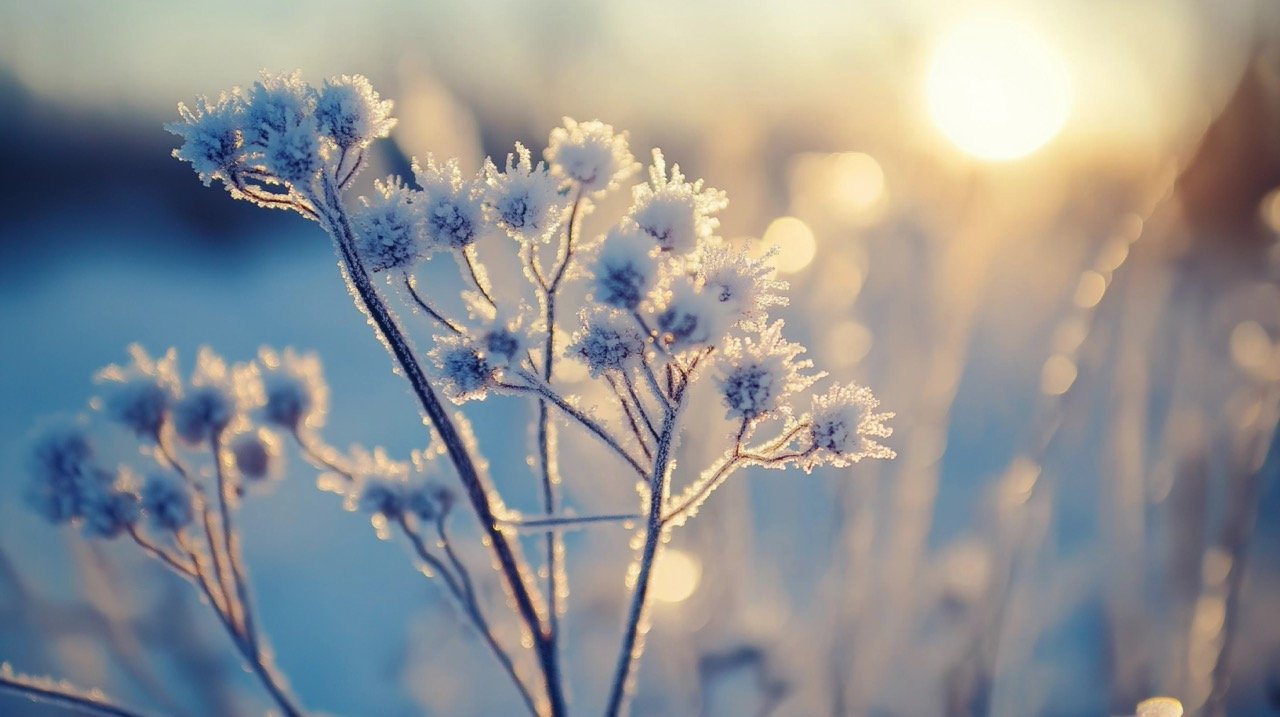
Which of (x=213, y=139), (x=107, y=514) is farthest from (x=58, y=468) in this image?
(x=213, y=139)

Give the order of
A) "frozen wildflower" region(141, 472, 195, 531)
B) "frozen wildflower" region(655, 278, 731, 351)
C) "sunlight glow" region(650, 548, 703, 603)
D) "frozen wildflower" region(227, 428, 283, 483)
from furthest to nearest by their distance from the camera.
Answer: "sunlight glow" region(650, 548, 703, 603) < "frozen wildflower" region(227, 428, 283, 483) < "frozen wildflower" region(141, 472, 195, 531) < "frozen wildflower" region(655, 278, 731, 351)

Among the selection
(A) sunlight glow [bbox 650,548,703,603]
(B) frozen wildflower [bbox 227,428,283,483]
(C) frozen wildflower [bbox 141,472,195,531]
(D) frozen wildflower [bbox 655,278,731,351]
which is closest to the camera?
(D) frozen wildflower [bbox 655,278,731,351]

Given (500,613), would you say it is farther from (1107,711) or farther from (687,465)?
(1107,711)

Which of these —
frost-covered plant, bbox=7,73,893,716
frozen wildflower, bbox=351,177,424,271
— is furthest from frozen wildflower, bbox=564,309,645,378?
frozen wildflower, bbox=351,177,424,271

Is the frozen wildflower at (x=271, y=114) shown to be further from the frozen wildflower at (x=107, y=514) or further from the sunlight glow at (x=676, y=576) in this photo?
the sunlight glow at (x=676, y=576)

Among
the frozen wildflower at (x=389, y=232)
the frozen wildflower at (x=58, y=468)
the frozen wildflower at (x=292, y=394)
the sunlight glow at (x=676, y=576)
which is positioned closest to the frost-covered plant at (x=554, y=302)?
the frozen wildflower at (x=389, y=232)

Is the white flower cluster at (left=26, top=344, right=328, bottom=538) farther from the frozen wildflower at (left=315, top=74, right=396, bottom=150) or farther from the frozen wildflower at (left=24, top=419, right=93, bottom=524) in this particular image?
the frozen wildflower at (left=315, top=74, right=396, bottom=150)
